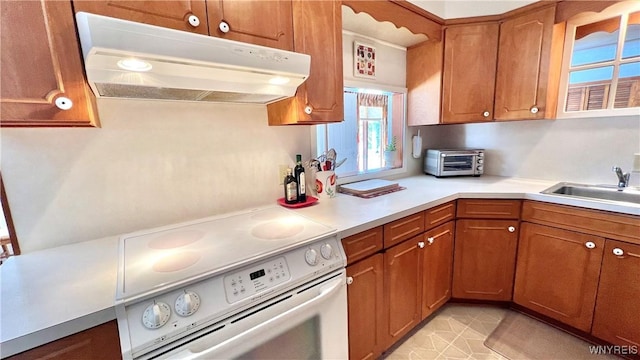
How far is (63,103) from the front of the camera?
2.67 ft

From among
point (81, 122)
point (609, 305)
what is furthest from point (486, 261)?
point (81, 122)

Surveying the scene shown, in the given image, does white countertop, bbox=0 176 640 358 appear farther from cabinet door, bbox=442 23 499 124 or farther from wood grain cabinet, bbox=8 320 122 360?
cabinet door, bbox=442 23 499 124

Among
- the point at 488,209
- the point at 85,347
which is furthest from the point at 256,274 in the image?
the point at 488,209

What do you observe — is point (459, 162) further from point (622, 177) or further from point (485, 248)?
point (622, 177)

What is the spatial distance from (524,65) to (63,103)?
2490 millimetres

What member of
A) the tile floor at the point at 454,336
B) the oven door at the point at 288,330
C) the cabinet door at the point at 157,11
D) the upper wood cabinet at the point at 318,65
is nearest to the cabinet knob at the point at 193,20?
the cabinet door at the point at 157,11

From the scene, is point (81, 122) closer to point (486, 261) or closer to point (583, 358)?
point (486, 261)

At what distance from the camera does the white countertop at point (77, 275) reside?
0.63 m

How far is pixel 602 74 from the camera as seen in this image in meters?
1.80

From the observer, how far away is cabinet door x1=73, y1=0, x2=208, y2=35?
2.75 feet

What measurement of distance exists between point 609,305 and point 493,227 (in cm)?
66

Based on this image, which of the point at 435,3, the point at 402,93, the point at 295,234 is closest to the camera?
the point at 295,234

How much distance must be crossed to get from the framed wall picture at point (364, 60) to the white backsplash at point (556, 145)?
812 millimetres

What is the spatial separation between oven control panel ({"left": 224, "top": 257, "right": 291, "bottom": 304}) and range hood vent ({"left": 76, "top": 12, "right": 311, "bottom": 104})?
0.69 m
